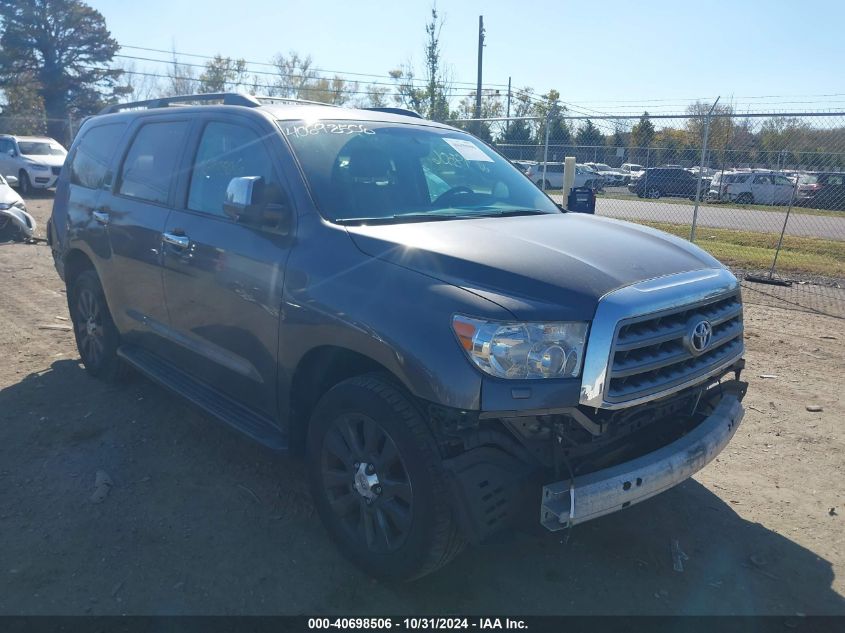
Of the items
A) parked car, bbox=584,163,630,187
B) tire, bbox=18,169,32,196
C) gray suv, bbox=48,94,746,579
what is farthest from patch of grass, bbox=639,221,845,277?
tire, bbox=18,169,32,196

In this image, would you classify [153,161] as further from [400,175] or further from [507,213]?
[507,213]

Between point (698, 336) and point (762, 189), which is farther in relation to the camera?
point (762, 189)

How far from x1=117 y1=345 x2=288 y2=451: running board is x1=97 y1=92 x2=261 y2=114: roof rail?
1.70 metres

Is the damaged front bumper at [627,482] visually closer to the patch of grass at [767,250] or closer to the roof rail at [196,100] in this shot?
the roof rail at [196,100]

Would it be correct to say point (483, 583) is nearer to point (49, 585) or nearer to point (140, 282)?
point (49, 585)

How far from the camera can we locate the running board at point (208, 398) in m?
3.43

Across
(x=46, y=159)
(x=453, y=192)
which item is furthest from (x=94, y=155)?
(x=46, y=159)

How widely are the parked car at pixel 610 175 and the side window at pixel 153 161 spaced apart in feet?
37.7

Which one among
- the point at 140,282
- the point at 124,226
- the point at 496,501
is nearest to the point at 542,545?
the point at 496,501

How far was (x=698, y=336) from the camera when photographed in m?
2.85

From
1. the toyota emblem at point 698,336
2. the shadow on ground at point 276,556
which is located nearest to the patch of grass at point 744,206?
the shadow on ground at point 276,556

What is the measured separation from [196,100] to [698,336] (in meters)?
4.03

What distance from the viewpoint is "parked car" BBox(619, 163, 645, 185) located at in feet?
42.7

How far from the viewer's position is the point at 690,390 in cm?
302
